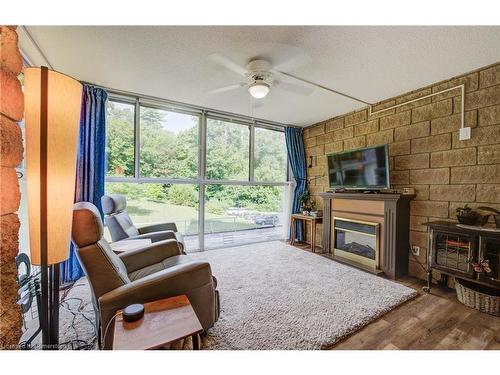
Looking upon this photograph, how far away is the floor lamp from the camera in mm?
747

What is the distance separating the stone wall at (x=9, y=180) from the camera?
0.69m

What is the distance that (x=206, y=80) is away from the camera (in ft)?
7.79

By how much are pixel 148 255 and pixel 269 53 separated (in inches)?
79.1

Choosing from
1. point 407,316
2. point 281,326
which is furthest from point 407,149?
point 281,326

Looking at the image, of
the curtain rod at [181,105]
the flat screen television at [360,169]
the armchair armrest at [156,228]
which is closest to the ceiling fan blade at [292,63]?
the flat screen television at [360,169]

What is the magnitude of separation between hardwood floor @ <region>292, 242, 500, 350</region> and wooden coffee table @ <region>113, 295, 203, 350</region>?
1.08 metres

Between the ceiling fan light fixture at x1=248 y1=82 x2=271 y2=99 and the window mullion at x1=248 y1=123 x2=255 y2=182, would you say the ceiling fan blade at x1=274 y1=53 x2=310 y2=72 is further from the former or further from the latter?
the window mullion at x1=248 y1=123 x2=255 y2=182

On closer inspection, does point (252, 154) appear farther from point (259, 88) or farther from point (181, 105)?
point (259, 88)

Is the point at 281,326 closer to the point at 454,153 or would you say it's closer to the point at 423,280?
the point at 423,280

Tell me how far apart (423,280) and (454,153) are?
4.86 feet

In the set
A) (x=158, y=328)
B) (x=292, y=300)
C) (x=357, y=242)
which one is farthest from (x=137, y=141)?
(x=357, y=242)

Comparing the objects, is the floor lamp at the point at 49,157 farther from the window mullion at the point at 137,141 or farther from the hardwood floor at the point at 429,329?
the window mullion at the point at 137,141

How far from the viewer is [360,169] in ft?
9.70

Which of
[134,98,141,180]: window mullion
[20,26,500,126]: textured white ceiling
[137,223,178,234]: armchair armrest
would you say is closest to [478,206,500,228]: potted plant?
[20,26,500,126]: textured white ceiling
